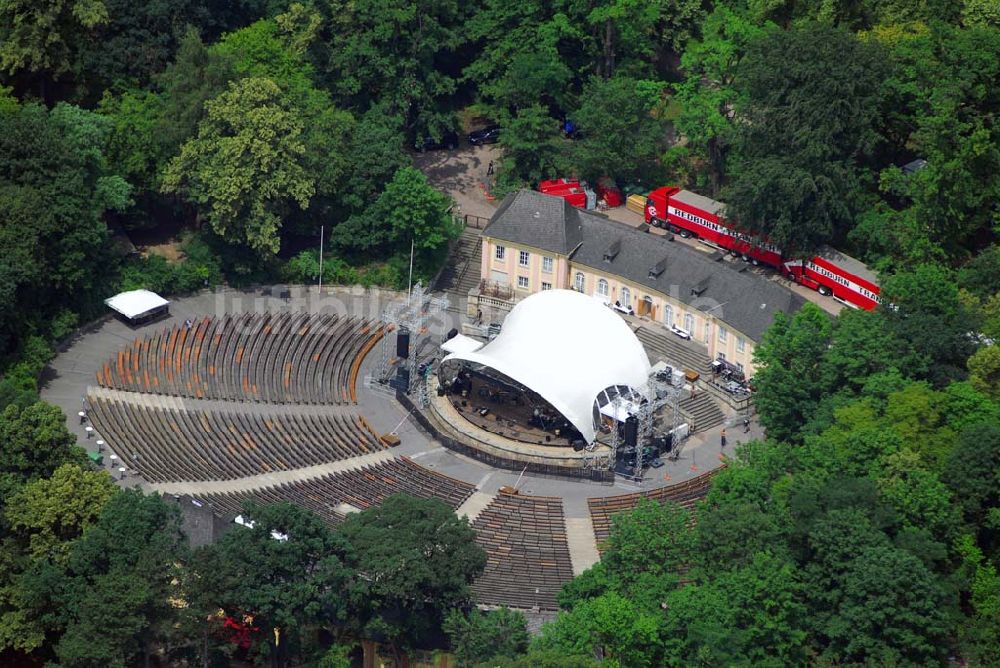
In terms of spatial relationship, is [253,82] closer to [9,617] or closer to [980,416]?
[9,617]

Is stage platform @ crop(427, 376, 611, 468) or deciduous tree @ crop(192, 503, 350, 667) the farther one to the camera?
stage platform @ crop(427, 376, 611, 468)

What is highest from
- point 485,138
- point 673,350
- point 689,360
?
point 485,138

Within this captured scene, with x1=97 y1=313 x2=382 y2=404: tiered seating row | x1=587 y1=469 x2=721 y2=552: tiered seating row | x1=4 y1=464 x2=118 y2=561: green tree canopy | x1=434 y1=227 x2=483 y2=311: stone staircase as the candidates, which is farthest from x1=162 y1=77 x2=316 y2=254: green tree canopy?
x1=587 y1=469 x2=721 y2=552: tiered seating row

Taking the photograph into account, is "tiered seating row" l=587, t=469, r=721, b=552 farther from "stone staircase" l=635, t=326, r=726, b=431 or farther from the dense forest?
"stone staircase" l=635, t=326, r=726, b=431

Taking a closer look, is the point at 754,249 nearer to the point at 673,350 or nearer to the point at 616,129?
the point at 673,350

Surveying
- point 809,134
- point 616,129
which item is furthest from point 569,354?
point 616,129

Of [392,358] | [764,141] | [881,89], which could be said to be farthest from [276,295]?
[881,89]
